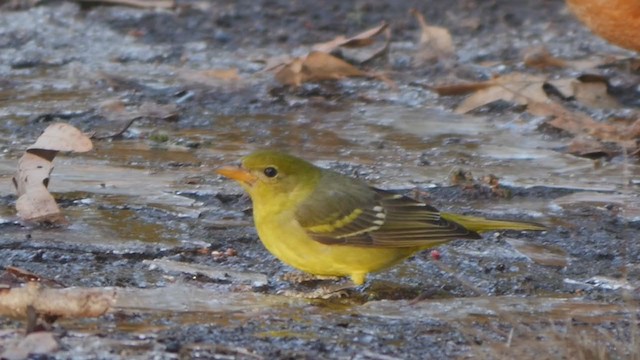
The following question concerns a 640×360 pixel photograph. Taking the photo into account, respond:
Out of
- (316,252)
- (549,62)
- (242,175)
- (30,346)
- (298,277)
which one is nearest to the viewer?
(30,346)

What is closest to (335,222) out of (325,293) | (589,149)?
(325,293)

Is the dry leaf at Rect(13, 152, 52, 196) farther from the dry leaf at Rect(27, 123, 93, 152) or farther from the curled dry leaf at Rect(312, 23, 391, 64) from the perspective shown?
the curled dry leaf at Rect(312, 23, 391, 64)

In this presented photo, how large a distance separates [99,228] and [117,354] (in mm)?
1610

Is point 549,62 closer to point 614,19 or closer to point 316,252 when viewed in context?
point 614,19

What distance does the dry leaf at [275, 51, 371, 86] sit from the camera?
25.3 feet

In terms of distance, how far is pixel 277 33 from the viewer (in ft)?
30.6

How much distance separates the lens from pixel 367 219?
15.9 feet

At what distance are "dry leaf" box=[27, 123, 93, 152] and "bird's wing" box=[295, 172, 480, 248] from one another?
876 millimetres

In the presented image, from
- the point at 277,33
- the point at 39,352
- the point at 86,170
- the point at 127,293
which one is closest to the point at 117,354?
the point at 39,352

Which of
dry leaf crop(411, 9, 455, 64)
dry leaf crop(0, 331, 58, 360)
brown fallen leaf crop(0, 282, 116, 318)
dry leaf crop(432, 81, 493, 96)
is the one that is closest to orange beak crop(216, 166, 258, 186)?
brown fallen leaf crop(0, 282, 116, 318)

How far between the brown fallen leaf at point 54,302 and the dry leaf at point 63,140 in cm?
138

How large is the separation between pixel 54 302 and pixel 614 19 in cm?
440

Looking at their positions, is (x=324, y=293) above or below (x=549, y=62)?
above

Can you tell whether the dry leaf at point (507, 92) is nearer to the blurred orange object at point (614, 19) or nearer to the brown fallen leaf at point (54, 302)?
the blurred orange object at point (614, 19)
